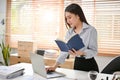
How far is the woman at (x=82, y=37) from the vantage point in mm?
2396

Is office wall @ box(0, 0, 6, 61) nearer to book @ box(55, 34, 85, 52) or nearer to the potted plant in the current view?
the potted plant

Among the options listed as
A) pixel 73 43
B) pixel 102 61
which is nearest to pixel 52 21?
pixel 102 61

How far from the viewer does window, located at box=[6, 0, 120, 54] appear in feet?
13.1

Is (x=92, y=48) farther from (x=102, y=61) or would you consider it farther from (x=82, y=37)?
(x=102, y=61)

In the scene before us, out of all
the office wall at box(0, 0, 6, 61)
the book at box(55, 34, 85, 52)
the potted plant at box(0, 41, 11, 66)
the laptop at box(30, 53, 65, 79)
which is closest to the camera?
the laptop at box(30, 53, 65, 79)

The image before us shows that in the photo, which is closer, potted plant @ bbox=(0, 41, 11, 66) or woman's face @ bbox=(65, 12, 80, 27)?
woman's face @ bbox=(65, 12, 80, 27)

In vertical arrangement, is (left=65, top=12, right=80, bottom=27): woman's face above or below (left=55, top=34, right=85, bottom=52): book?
above

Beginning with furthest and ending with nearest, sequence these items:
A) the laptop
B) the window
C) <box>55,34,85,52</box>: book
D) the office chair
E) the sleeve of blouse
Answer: the window < the office chair < the sleeve of blouse < <box>55,34,85,52</box>: book < the laptop

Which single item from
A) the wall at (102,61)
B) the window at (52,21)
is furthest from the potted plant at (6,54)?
the wall at (102,61)

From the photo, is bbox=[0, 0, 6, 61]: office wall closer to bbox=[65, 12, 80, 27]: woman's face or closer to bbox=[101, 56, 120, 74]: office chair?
bbox=[65, 12, 80, 27]: woman's face

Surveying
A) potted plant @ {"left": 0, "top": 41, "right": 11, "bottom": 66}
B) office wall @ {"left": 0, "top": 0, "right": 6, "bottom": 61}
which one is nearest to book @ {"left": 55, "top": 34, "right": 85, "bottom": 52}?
potted plant @ {"left": 0, "top": 41, "right": 11, "bottom": 66}

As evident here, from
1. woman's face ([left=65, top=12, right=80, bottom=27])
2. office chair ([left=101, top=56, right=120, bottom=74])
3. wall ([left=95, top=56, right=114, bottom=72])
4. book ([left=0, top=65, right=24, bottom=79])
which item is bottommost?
wall ([left=95, top=56, right=114, bottom=72])

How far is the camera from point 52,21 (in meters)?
4.48

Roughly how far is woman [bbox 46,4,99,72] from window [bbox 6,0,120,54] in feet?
5.15
